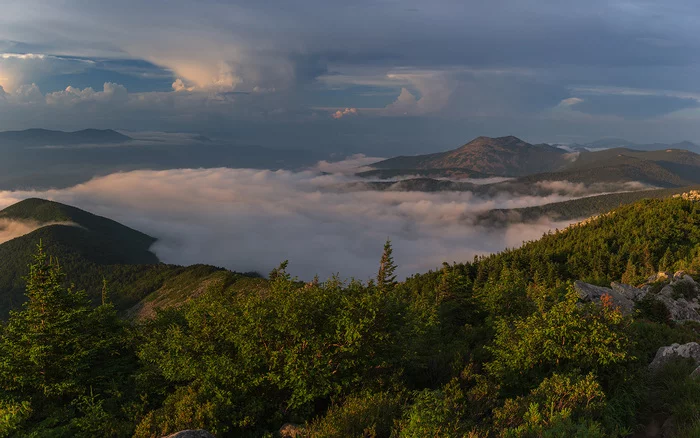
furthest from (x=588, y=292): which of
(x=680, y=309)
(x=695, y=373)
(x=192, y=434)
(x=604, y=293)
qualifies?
(x=192, y=434)

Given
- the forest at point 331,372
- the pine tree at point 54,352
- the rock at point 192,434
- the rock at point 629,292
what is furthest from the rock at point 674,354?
the pine tree at point 54,352

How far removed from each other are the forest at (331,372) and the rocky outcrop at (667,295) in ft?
54.4

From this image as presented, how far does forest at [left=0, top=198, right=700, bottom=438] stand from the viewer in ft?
58.1

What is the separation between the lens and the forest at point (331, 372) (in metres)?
17.7

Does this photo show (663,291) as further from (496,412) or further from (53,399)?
(53,399)

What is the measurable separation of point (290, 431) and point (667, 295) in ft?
194

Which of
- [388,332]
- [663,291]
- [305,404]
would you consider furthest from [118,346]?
[663,291]

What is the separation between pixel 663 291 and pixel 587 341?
46.6 meters

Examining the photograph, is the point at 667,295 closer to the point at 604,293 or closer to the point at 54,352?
the point at 604,293

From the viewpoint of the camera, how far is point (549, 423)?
15250 millimetres

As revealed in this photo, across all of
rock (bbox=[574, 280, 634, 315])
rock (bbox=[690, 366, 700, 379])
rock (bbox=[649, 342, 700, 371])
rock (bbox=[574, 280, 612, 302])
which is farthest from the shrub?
rock (bbox=[574, 280, 612, 302])

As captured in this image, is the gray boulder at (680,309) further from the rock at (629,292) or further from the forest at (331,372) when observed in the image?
the forest at (331,372)

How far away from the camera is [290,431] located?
19828 millimetres

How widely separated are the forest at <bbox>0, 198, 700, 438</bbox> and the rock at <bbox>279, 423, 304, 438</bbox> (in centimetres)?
15
